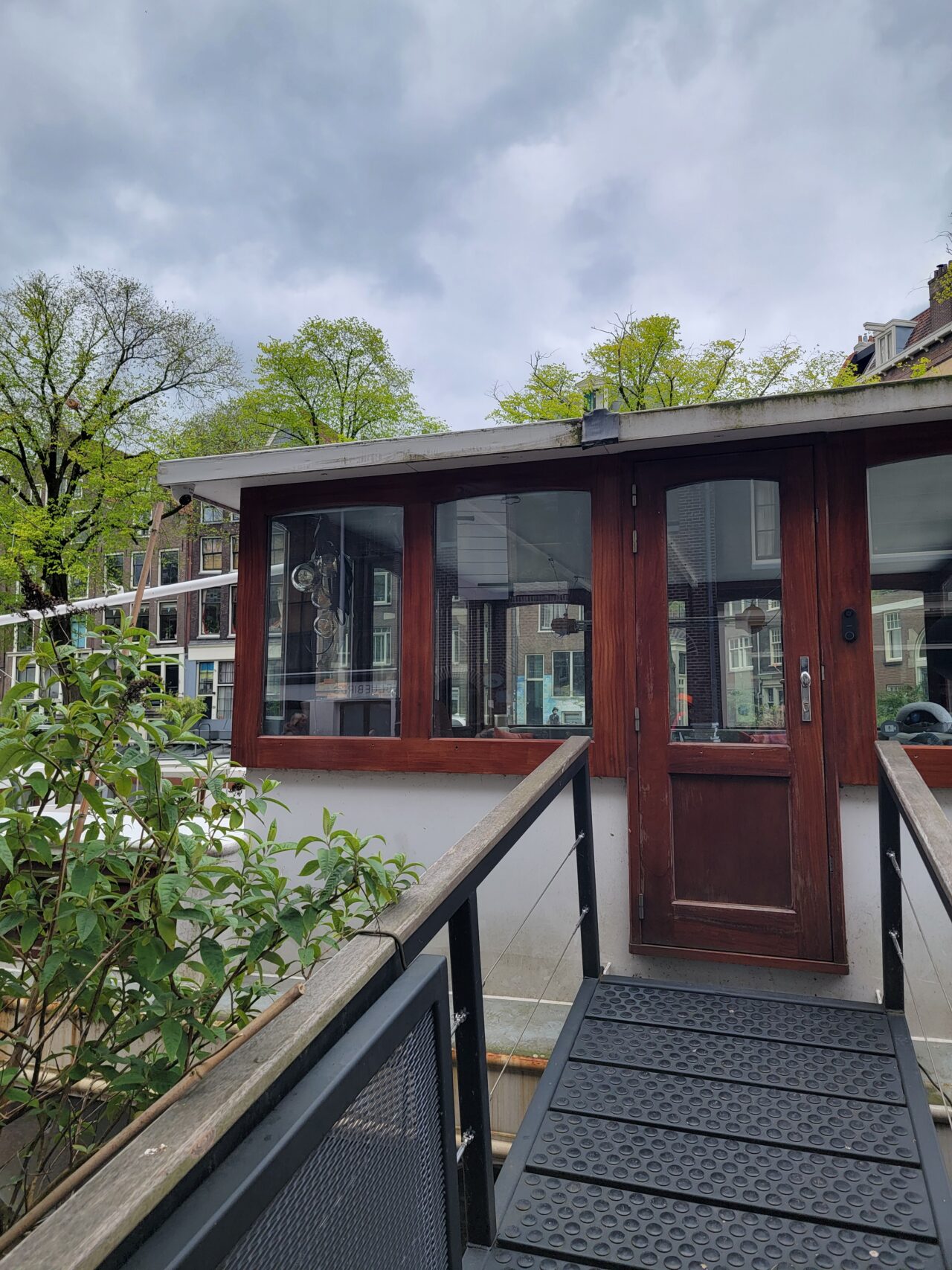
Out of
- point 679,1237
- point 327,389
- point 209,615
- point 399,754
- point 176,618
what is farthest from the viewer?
point 176,618

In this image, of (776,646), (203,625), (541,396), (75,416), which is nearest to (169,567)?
(203,625)

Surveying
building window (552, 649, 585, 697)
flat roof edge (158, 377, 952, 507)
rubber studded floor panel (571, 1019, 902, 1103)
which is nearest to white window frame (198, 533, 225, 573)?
flat roof edge (158, 377, 952, 507)

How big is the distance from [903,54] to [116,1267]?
151 ft

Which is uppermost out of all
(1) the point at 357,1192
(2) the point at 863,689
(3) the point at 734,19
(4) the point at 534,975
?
A: (3) the point at 734,19

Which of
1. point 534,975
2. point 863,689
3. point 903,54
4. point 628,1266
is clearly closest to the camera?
point 628,1266

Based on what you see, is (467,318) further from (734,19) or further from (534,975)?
(534,975)

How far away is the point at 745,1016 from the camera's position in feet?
8.86

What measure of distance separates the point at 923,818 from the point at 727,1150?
38.9 inches

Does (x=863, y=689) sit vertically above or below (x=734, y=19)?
below

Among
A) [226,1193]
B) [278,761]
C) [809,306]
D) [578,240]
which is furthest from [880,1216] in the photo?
[809,306]

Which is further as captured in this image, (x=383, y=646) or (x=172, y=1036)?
(x=383, y=646)

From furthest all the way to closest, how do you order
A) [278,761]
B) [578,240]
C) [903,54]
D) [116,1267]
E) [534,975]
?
1. [578,240]
2. [903,54]
3. [278,761]
4. [534,975]
5. [116,1267]

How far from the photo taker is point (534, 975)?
342cm

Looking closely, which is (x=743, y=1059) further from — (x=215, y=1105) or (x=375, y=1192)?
(x=215, y=1105)
